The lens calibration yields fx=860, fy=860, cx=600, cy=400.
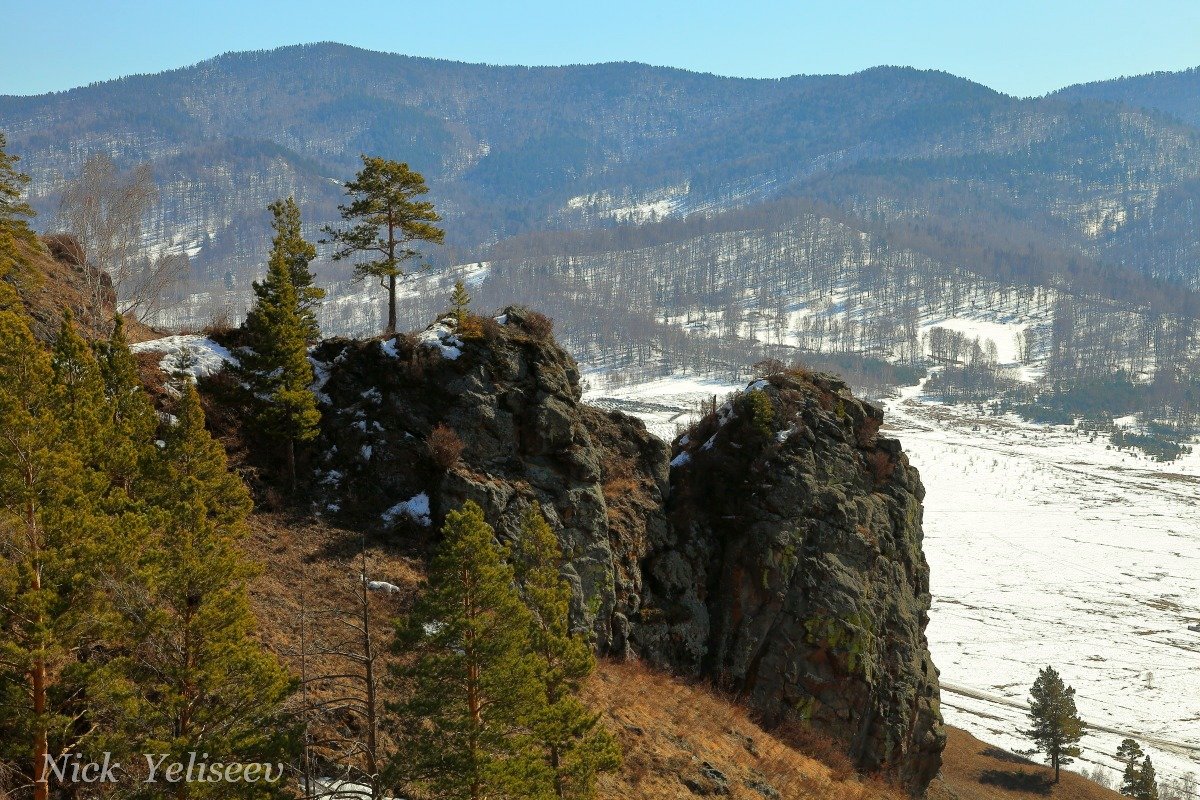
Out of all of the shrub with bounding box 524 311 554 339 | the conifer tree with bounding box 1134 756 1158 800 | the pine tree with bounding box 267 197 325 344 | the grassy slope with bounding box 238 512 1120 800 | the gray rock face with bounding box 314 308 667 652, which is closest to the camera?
the grassy slope with bounding box 238 512 1120 800

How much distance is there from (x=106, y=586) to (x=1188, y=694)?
314 ft

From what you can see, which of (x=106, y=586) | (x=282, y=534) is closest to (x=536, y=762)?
(x=106, y=586)

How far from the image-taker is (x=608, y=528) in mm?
34969

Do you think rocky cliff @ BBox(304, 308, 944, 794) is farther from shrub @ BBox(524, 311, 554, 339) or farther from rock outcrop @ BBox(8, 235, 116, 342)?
rock outcrop @ BBox(8, 235, 116, 342)

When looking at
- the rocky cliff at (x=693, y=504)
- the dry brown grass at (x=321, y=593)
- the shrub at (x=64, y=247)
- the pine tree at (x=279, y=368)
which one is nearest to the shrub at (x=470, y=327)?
the rocky cliff at (x=693, y=504)

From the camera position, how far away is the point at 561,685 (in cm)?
2095

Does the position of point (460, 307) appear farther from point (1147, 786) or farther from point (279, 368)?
point (1147, 786)

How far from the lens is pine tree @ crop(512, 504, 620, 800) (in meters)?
20.2

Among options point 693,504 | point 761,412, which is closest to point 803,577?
point 693,504

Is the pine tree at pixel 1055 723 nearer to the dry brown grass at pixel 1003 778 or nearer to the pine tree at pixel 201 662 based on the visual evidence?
the dry brown grass at pixel 1003 778

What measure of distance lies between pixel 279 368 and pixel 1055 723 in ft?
194

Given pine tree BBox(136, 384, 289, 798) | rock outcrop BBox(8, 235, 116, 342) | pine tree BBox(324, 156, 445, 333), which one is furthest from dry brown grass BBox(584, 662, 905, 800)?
rock outcrop BBox(8, 235, 116, 342)

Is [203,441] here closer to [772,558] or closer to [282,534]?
[282,534]

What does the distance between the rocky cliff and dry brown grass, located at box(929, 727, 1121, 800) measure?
62.0 feet
